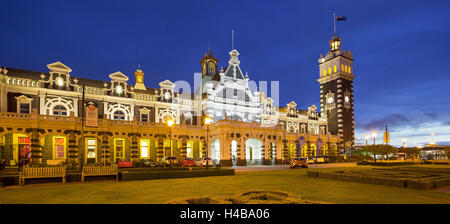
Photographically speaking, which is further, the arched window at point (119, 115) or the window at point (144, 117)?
the window at point (144, 117)

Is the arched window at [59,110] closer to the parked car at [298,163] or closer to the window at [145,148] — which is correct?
the window at [145,148]

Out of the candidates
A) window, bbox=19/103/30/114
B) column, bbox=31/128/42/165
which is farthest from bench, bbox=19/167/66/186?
window, bbox=19/103/30/114

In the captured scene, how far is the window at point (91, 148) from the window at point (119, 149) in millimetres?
2609

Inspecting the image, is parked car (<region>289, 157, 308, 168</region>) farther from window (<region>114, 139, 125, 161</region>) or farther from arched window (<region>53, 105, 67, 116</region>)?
arched window (<region>53, 105, 67, 116</region>)

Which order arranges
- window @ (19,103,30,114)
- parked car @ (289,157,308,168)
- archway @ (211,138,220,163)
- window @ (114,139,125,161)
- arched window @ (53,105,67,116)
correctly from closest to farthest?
window @ (19,103,30,114) < parked car @ (289,157,308,168) < arched window @ (53,105,67,116) < window @ (114,139,125,161) < archway @ (211,138,220,163)

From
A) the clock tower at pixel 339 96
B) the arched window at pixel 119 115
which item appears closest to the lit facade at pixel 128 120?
the arched window at pixel 119 115

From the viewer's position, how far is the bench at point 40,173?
1588 cm

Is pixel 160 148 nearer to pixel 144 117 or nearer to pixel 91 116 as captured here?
pixel 144 117

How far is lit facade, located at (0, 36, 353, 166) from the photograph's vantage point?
31422mm

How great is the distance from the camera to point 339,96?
6275 cm

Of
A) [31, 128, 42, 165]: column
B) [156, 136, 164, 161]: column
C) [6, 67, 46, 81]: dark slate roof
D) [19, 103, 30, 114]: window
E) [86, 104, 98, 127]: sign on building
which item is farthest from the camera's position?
[156, 136, 164, 161]: column

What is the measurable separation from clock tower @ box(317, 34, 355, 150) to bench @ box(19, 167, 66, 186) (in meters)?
59.6
